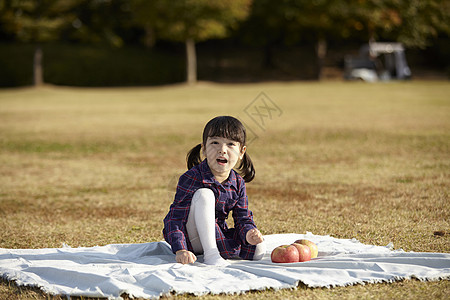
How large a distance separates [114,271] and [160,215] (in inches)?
84.6

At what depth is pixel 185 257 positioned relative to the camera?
4.07m

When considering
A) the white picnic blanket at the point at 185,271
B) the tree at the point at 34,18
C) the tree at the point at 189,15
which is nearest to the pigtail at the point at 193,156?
the white picnic blanket at the point at 185,271

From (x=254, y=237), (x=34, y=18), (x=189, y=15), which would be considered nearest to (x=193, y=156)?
(x=254, y=237)

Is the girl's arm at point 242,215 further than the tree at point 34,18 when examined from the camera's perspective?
No

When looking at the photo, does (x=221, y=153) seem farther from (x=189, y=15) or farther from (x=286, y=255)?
(x=189, y=15)

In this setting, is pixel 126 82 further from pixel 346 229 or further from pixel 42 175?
pixel 346 229

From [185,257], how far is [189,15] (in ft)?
114

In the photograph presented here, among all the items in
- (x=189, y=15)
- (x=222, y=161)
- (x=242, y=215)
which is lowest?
(x=242, y=215)

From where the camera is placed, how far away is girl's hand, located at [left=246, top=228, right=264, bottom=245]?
421 cm

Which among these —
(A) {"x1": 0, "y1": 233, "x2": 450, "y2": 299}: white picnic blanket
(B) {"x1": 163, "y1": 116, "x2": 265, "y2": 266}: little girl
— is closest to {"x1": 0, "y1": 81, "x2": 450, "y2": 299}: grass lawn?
(A) {"x1": 0, "y1": 233, "x2": 450, "y2": 299}: white picnic blanket

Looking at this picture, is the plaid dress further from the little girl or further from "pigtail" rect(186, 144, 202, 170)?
"pigtail" rect(186, 144, 202, 170)

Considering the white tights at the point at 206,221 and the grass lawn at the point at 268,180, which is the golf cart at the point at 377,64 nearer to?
the grass lawn at the point at 268,180

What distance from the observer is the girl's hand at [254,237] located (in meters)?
4.21

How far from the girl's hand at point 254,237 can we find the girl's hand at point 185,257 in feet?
1.39
